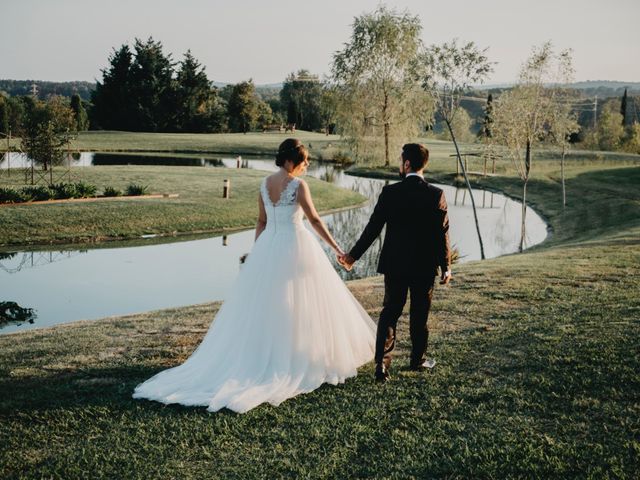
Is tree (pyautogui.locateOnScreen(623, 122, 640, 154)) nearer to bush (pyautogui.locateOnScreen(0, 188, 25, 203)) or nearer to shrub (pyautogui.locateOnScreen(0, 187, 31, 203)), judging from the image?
shrub (pyautogui.locateOnScreen(0, 187, 31, 203))

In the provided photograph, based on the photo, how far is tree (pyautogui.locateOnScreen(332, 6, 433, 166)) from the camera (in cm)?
4719

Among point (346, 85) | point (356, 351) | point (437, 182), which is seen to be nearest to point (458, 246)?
point (356, 351)

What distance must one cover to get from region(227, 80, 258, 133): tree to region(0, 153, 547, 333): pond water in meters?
61.8

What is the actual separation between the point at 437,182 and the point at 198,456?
147ft

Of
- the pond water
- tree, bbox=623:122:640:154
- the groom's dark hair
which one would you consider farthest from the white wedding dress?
tree, bbox=623:122:640:154

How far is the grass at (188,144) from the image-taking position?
213 feet

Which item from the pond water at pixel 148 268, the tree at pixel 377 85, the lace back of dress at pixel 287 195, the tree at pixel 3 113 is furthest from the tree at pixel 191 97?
the lace back of dress at pixel 287 195

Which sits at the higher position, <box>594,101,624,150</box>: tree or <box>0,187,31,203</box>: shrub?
<box>594,101,624,150</box>: tree

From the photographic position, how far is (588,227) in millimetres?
27422

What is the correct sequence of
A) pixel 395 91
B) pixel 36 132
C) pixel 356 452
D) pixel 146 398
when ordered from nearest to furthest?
1. pixel 356 452
2. pixel 146 398
3. pixel 36 132
4. pixel 395 91

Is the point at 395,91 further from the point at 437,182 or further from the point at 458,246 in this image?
the point at 458,246

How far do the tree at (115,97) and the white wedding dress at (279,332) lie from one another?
8523cm

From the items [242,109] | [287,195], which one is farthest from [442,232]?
[242,109]

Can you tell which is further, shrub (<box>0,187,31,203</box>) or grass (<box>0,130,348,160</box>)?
grass (<box>0,130,348,160</box>)
